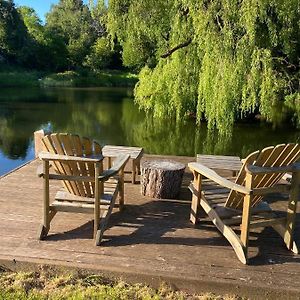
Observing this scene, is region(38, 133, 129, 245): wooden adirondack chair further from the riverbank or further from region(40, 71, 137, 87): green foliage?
region(40, 71, 137, 87): green foliage

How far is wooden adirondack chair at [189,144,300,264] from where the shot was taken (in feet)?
9.78

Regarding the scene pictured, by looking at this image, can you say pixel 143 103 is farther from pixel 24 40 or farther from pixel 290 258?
pixel 24 40

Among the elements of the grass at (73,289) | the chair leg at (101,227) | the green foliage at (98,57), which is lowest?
the grass at (73,289)

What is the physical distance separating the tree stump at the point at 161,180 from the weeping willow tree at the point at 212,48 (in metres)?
4.22

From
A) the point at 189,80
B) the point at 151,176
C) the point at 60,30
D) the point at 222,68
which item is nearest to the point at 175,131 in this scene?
the point at 189,80

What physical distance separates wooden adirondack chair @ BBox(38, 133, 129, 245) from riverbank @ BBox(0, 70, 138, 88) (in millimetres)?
30473

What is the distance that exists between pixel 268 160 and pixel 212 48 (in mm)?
5692

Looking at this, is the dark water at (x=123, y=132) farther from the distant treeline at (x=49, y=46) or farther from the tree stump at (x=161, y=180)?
the distant treeline at (x=49, y=46)

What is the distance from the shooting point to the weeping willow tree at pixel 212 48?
8086 mm

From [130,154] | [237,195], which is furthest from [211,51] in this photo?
[237,195]

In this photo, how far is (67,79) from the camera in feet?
121

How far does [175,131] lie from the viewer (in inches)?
530

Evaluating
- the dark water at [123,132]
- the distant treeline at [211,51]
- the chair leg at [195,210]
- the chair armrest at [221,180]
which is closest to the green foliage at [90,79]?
the dark water at [123,132]

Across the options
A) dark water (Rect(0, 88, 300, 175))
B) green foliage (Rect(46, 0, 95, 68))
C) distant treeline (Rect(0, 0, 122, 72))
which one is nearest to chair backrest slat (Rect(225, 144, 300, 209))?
dark water (Rect(0, 88, 300, 175))
